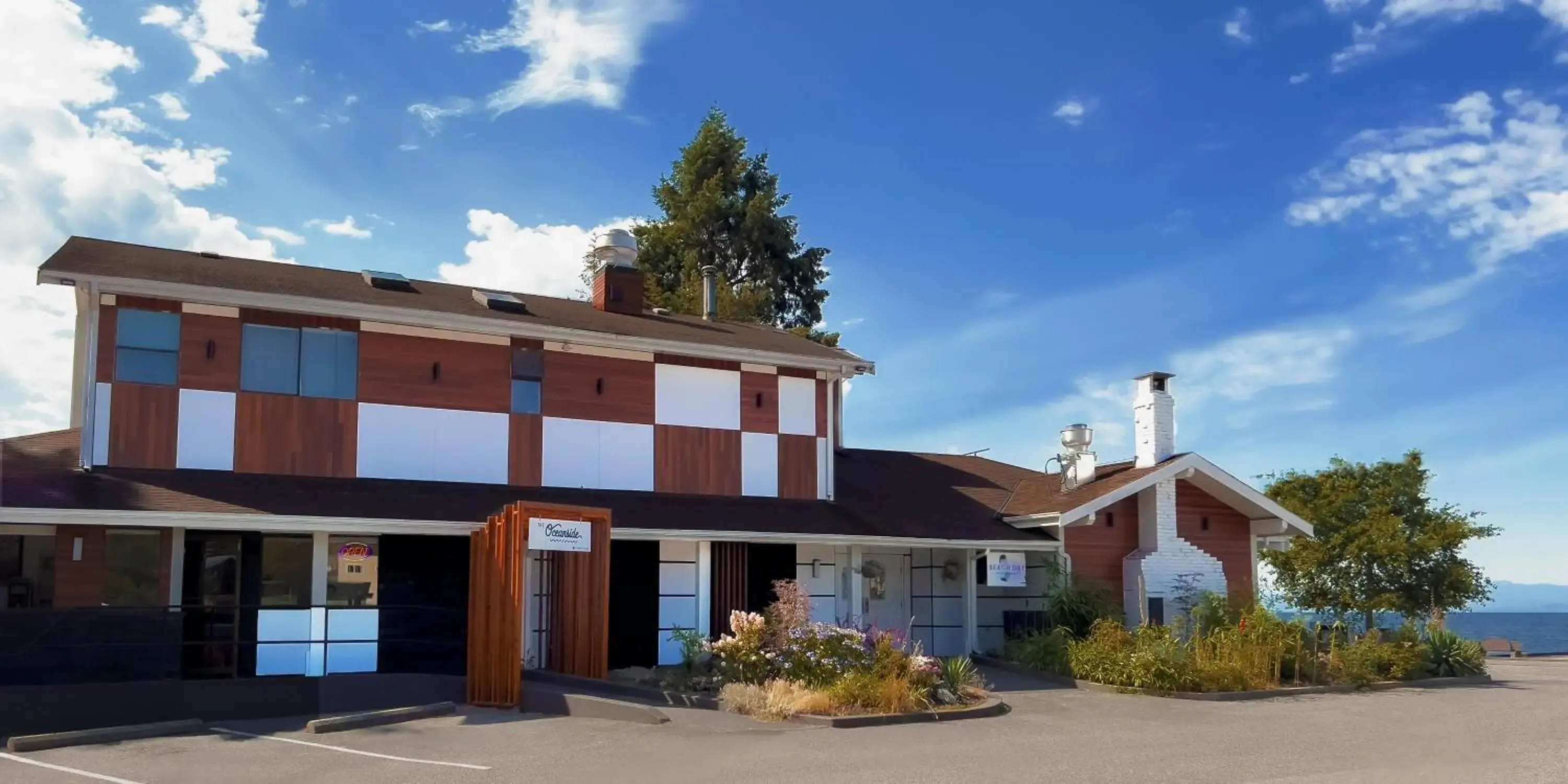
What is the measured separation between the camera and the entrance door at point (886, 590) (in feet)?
75.0

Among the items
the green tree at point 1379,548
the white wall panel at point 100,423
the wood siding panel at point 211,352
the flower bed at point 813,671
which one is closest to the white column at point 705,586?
the flower bed at point 813,671

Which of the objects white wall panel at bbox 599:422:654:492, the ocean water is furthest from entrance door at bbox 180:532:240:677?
the ocean water

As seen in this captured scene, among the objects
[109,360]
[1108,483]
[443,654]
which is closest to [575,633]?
[443,654]

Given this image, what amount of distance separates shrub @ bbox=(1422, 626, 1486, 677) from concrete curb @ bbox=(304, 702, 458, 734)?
1521cm

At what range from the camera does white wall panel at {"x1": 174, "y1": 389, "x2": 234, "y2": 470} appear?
17.7 m

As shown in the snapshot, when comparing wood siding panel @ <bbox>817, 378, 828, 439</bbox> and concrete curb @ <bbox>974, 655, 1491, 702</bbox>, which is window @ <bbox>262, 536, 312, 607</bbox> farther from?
concrete curb @ <bbox>974, 655, 1491, 702</bbox>

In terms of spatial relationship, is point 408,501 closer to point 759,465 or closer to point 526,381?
point 526,381

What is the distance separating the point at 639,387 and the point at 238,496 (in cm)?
630

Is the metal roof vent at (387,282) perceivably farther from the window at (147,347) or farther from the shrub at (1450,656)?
the shrub at (1450,656)

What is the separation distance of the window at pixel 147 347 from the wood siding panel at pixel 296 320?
92 centimetres

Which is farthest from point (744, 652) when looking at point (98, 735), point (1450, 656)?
point (1450, 656)

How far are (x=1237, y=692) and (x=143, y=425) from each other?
49.9ft

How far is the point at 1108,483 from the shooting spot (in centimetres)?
2308

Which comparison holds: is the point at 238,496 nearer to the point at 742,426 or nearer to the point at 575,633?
the point at 575,633
